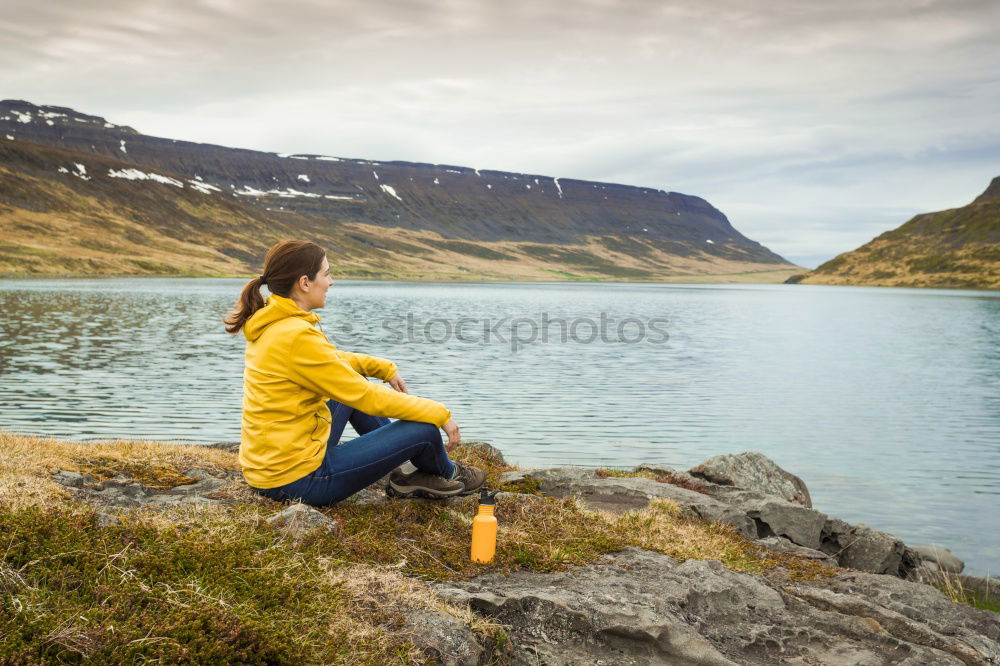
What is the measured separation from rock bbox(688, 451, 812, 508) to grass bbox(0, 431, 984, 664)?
202 inches

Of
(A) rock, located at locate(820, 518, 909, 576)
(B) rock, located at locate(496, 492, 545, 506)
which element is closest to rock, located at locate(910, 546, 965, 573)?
(A) rock, located at locate(820, 518, 909, 576)

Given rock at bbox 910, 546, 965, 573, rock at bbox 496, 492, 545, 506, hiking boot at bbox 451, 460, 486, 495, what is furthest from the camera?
rock at bbox 910, 546, 965, 573

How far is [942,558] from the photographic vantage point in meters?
13.3

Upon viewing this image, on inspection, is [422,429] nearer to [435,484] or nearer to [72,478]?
[435,484]

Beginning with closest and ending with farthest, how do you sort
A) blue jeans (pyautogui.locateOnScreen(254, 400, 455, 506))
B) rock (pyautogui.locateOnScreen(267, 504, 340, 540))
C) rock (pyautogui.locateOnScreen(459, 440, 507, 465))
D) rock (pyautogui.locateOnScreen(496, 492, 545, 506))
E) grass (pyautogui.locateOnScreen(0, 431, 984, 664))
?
grass (pyautogui.locateOnScreen(0, 431, 984, 664))
rock (pyautogui.locateOnScreen(267, 504, 340, 540))
blue jeans (pyautogui.locateOnScreen(254, 400, 455, 506))
rock (pyautogui.locateOnScreen(496, 492, 545, 506))
rock (pyautogui.locateOnScreen(459, 440, 507, 465))

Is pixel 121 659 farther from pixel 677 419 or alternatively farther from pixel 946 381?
pixel 946 381

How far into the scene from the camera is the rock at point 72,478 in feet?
28.4

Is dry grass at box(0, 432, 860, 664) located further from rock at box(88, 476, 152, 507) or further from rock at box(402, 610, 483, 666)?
rock at box(88, 476, 152, 507)

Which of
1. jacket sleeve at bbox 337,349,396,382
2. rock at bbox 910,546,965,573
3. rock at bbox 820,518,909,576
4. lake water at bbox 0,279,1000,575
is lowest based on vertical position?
Answer: lake water at bbox 0,279,1000,575

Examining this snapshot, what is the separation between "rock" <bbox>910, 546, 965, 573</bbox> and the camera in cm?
1316

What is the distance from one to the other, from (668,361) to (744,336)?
2012 centimetres

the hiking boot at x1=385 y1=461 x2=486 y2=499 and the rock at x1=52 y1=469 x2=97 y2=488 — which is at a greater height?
the hiking boot at x1=385 y1=461 x2=486 y2=499

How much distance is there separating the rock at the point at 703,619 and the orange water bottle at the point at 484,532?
0.26 metres

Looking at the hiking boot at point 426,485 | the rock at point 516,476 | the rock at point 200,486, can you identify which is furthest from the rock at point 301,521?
the rock at point 516,476
